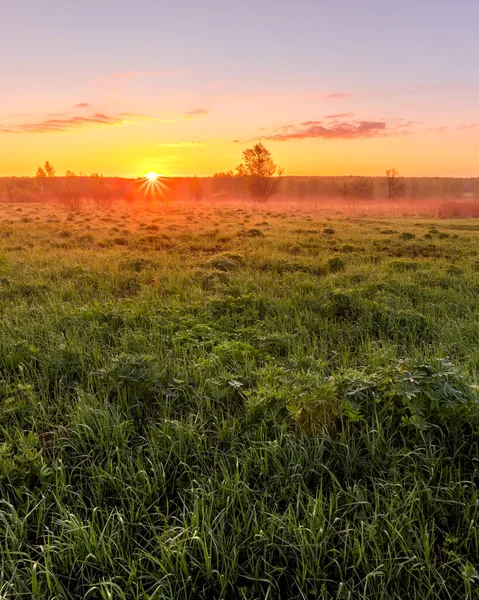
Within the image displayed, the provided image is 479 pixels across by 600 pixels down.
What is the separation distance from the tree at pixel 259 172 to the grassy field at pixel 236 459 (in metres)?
59.1

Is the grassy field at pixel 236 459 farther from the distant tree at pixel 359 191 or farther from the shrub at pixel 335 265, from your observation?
the distant tree at pixel 359 191

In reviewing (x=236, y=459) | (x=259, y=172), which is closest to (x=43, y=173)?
(x=259, y=172)

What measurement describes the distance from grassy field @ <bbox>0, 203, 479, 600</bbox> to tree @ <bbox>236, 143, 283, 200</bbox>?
59146 mm

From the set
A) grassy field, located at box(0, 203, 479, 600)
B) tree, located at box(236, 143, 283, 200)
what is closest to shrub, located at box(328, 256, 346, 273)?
grassy field, located at box(0, 203, 479, 600)

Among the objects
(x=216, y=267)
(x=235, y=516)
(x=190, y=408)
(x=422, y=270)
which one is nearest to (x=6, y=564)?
(x=235, y=516)

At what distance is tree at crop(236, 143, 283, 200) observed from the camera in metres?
59.8

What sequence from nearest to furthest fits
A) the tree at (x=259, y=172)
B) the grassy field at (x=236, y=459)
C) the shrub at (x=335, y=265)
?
the grassy field at (x=236, y=459), the shrub at (x=335, y=265), the tree at (x=259, y=172)

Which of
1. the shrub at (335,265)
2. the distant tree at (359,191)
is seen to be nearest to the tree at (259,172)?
the distant tree at (359,191)

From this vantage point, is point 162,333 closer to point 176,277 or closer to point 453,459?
point 176,277

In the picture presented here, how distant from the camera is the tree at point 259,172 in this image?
196 ft

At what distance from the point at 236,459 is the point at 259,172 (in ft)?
204

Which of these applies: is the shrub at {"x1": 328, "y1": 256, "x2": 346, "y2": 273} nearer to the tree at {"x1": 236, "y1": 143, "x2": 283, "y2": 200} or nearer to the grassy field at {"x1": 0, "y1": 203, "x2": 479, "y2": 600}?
the grassy field at {"x1": 0, "y1": 203, "x2": 479, "y2": 600}

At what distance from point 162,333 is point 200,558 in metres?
3.14

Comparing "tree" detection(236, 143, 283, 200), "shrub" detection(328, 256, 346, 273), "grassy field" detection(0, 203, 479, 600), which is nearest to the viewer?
"grassy field" detection(0, 203, 479, 600)
